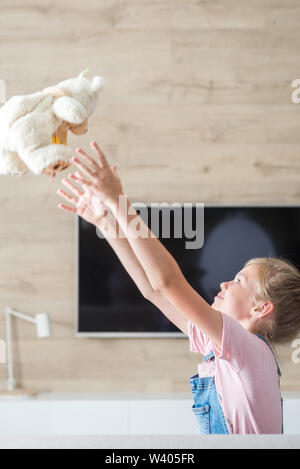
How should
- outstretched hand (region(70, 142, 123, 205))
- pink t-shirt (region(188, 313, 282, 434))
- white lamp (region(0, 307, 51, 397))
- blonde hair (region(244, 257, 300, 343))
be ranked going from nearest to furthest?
outstretched hand (region(70, 142, 123, 205)) < pink t-shirt (region(188, 313, 282, 434)) < blonde hair (region(244, 257, 300, 343)) < white lamp (region(0, 307, 51, 397))

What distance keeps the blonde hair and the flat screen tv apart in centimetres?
159

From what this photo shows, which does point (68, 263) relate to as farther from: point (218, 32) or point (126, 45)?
point (218, 32)

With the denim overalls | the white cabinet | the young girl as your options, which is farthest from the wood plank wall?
the denim overalls

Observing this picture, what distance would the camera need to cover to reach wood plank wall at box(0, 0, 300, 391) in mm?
3115

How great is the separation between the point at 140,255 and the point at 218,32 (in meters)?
2.38

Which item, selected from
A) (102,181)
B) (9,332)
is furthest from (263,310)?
(9,332)

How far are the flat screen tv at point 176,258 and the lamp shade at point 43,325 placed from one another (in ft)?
0.48

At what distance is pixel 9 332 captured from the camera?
3051 mm

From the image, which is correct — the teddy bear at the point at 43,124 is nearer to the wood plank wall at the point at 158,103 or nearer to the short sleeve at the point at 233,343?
the short sleeve at the point at 233,343

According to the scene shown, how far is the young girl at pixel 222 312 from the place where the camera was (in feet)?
3.56

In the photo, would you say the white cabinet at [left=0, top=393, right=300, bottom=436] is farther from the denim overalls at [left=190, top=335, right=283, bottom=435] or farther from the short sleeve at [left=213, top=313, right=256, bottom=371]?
the short sleeve at [left=213, top=313, right=256, bottom=371]

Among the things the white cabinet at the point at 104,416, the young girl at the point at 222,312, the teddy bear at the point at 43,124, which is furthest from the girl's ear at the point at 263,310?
the white cabinet at the point at 104,416

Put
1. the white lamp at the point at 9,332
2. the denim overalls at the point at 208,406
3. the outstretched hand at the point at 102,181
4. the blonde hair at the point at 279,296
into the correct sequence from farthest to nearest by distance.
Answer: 1. the white lamp at the point at 9,332
2. the blonde hair at the point at 279,296
3. the denim overalls at the point at 208,406
4. the outstretched hand at the point at 102,181
